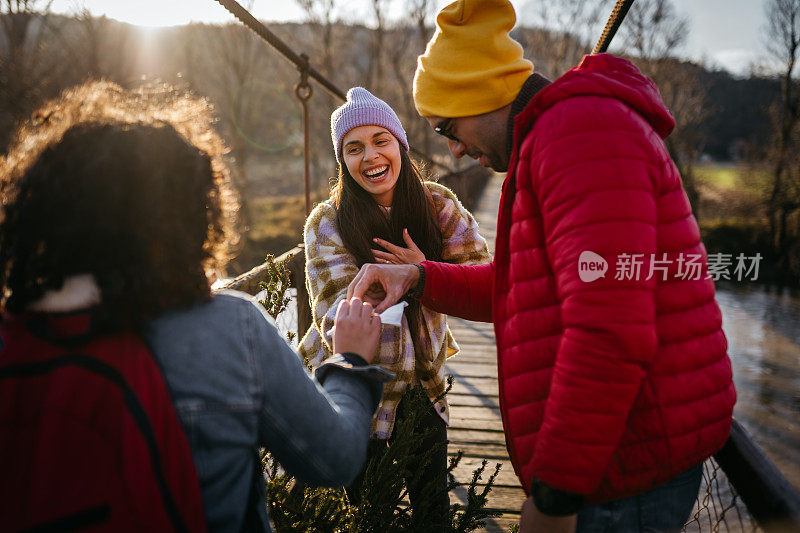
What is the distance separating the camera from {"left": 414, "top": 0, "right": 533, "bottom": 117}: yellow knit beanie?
4.17 ft

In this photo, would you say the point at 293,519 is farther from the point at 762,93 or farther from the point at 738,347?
the point at 762,93

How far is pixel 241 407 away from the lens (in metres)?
0.85

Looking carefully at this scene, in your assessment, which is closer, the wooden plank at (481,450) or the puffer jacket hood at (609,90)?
the puffer jacket hood at (609,90)

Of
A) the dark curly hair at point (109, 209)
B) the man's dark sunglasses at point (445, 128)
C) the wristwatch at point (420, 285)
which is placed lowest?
the wristwatch at point (420, 285)

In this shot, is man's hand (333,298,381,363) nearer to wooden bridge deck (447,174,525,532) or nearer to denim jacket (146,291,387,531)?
denim jacket (146,291,387,531)

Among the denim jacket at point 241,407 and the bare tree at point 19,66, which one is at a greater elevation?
the bare tree at point 19,66

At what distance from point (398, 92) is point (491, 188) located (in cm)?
526

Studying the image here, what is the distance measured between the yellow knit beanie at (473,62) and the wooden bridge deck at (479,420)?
76.3 inches

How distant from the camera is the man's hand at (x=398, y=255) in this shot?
1879mm

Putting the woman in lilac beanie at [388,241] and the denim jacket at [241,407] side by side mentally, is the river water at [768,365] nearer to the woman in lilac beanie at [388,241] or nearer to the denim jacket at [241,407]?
the woman in lilac beanie at [388,241]

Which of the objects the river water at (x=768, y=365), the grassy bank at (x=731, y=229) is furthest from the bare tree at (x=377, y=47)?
the river water at (x=768, y=365)

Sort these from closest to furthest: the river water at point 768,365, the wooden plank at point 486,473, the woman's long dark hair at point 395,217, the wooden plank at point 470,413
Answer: the woman's long dark hair at point 395,217 → the wooden plank at point 486,473 → the wooden plank at point 470,413 → the river water at point 768,365

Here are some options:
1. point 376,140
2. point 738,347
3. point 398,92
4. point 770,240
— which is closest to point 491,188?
point 398,92

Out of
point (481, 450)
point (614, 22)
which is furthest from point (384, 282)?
point (481, 450)
